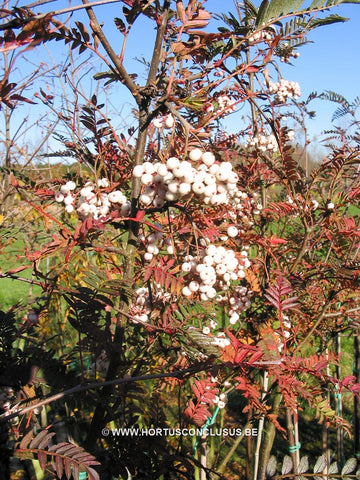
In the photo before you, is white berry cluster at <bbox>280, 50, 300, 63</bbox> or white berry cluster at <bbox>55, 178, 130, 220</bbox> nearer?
white berry cluster at <bbox>55, 178, 130, 220</bbox>

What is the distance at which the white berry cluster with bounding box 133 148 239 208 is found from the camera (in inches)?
24.9

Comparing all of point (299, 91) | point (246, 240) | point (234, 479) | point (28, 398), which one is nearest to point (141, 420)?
point (234, 479)

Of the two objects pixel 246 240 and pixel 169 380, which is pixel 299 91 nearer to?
pixel 246 240

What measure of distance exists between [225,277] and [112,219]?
312mm

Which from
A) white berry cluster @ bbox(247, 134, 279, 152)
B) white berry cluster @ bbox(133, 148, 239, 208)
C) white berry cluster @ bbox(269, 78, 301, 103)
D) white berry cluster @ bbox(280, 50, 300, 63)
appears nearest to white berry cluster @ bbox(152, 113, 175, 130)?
white berry cluster @ bbox(133, 148, 239, 208)

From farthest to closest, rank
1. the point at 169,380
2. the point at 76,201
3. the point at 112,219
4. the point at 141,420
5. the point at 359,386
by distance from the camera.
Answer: the point at 141,420, the point at 169,380, the point at 359,386, the point at 76,201, the point at 112,219

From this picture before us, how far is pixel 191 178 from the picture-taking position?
63 cm

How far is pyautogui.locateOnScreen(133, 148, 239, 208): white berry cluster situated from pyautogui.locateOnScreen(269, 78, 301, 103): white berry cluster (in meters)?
1.61

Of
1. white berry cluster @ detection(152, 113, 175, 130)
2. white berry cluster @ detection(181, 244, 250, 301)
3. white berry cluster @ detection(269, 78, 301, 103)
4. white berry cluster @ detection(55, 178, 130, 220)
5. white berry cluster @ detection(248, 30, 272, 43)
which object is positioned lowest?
white berry cluster @ detection(181, 244, 250, 301)

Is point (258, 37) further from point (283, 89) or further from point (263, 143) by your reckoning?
point (283, 89)

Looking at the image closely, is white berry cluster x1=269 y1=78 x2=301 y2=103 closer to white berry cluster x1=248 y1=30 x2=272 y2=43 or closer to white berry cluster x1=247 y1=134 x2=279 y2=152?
white berry cluster x1=247 y1=134 x2=279 y2=152

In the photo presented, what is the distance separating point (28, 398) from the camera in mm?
931

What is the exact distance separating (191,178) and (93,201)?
0.24 m

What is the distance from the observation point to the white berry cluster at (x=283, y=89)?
6.83ft
